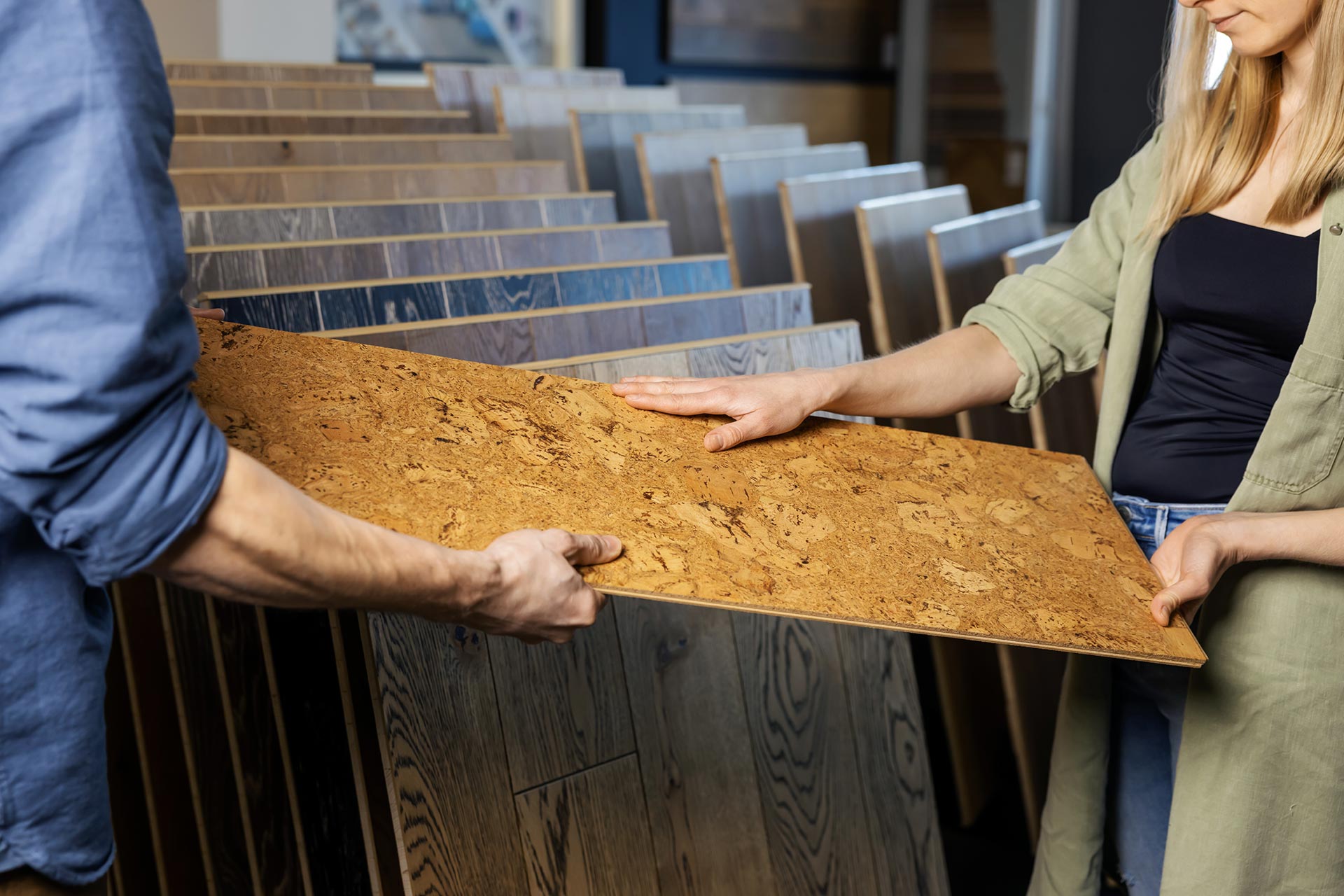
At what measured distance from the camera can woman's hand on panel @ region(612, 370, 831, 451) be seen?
3.93ft

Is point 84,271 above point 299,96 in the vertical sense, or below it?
below

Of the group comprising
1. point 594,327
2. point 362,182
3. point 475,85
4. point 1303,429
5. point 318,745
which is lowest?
point 318,745

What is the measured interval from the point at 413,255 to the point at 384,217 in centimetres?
19

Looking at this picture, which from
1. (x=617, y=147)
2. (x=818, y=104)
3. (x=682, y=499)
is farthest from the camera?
(x=818, y=104)

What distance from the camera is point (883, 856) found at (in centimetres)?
172

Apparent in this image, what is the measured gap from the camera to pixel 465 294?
1.69 m

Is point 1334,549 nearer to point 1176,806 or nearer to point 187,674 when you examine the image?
point 1176,806

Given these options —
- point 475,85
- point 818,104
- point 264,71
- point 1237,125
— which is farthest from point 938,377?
point 818,104

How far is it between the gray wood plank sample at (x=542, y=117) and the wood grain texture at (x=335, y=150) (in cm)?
30

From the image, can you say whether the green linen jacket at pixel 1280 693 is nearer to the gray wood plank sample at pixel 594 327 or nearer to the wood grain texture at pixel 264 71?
the gray wood plank sample at pixel 594 327

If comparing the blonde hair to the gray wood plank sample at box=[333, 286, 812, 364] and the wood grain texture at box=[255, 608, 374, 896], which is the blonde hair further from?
the wood grain texture at box=[255, 608, 374, 896]

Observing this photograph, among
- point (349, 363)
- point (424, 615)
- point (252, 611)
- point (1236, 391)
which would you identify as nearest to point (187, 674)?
point (252, 611)

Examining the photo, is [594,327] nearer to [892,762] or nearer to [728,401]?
[728,401]

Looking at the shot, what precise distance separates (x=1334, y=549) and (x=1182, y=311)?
0.30m
